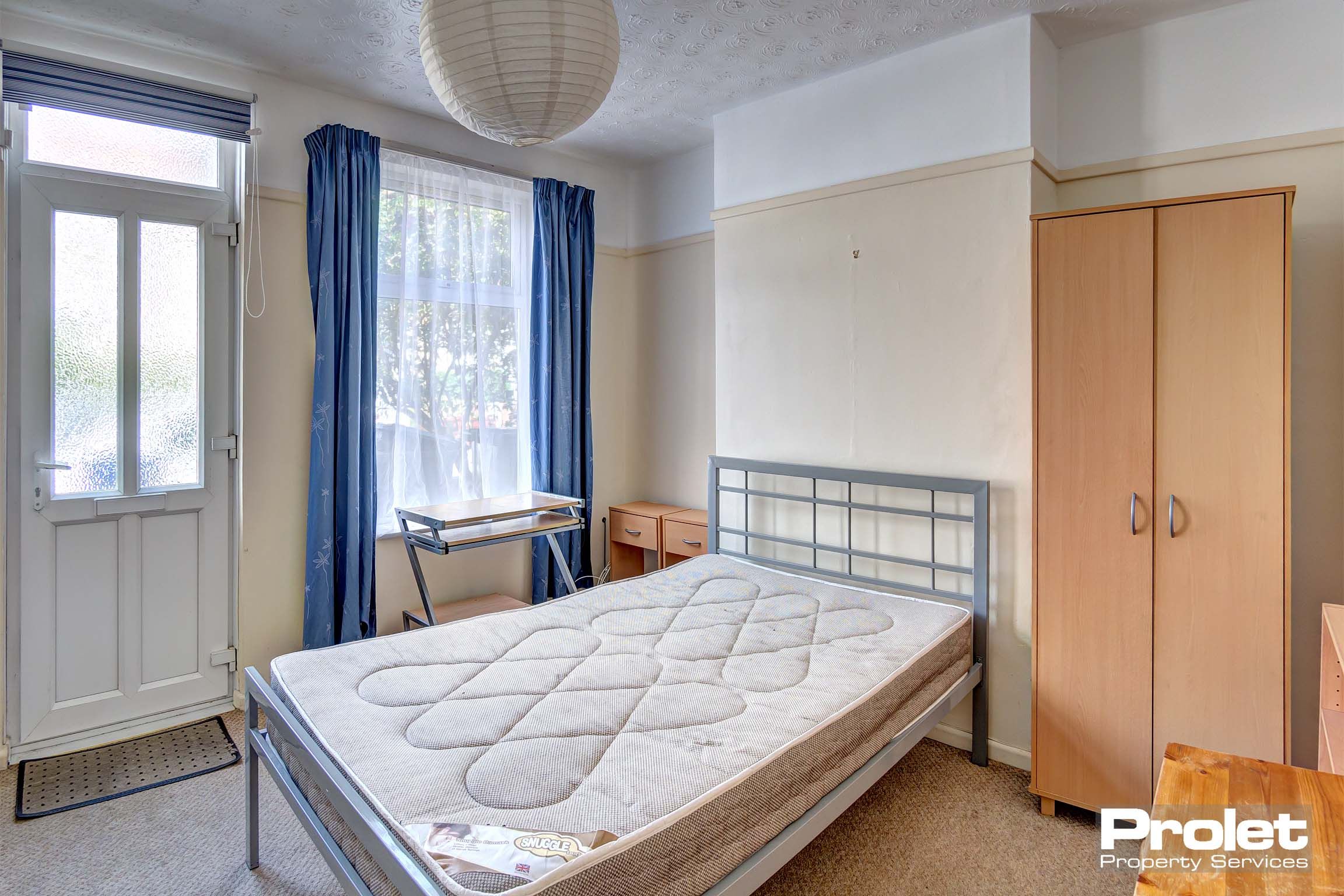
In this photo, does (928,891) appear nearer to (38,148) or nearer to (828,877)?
(828,877)

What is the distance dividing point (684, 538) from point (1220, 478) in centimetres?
237

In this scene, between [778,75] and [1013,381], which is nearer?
[1013,381]

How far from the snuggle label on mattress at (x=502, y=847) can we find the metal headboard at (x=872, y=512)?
1871 mm

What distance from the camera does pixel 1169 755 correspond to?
1.22m

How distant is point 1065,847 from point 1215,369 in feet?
4.87

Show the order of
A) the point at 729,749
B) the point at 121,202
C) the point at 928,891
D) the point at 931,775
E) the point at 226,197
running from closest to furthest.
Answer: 1. the point at 729,749
2. the point at 928,891
3. the point at 931,775
4. the point at 121,202
5. the point at 226,197

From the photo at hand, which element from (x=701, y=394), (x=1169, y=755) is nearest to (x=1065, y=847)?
(x=1169, y=755)

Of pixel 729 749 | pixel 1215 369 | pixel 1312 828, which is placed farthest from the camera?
pixel 1215 369

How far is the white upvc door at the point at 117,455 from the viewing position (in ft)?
8.79

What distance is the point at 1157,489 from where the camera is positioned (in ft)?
7.27

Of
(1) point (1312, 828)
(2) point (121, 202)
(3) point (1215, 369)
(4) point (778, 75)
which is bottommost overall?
(1) point (1312, 828)

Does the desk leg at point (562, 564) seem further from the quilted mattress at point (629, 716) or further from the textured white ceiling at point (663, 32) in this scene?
the textured white ceiling at point (663, 32)

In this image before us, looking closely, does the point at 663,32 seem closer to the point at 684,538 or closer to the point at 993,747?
the point at 684,538

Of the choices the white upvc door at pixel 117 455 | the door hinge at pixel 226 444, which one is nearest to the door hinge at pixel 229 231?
the white upvc door at pixel 117 455
